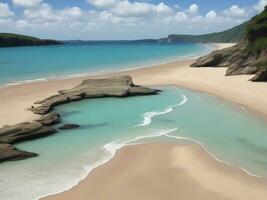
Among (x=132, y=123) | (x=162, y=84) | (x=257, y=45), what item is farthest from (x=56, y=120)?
(x=257, y=45)

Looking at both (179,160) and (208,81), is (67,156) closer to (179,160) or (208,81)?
(179,160)

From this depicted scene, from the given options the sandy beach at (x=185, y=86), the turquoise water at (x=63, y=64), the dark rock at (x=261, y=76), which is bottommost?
the turquoise water at (x=63, y=64)

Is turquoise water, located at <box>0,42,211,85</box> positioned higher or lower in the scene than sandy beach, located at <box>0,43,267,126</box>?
lower

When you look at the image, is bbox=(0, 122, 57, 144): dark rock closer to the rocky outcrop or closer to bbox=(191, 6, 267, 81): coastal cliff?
the rocky outcrop

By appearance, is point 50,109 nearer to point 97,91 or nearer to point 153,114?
point 97,91

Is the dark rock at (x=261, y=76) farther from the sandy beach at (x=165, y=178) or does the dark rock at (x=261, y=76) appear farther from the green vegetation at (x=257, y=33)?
the sandy beach at (x=165, y=178)

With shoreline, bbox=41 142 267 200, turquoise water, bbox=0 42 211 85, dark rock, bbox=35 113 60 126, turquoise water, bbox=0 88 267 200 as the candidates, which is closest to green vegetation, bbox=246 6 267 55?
turquoise water, bbox=0 88 267 200

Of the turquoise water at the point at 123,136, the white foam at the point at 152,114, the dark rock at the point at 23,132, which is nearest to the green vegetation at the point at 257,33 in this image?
the turquoise water at the point at 123,136

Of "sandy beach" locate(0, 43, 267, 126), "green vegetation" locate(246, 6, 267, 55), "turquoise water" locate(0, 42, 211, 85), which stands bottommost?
"turquoise water" locate(0, 42, 211, 85)
